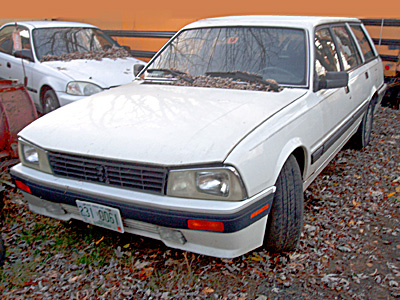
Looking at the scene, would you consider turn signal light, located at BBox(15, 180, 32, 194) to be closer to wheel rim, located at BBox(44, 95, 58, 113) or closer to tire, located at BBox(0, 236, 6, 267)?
tire, located at BBox(0, 236, 6, 267)

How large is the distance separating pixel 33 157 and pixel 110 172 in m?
0.72

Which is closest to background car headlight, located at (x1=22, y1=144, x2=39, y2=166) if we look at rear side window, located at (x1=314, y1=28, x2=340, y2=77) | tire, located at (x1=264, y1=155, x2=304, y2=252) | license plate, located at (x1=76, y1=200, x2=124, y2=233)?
license plate, located at (x1=76, y1=200, x2=124, y2=233)

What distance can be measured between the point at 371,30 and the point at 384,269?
17.9 ft

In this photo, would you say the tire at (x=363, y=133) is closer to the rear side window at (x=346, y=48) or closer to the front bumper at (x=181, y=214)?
the rear side window at (x=346, y=48)

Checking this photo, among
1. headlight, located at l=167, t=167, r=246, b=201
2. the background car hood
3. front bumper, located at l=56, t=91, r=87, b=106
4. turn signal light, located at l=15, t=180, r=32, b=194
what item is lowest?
turn signal light, located at l=15, t=180, r=32, b=194

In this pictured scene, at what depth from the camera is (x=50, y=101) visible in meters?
5.25

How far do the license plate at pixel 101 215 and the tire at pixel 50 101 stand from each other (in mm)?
3237

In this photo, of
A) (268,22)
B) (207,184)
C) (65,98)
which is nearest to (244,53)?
(268,22)

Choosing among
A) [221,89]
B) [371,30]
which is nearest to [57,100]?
[221,89]

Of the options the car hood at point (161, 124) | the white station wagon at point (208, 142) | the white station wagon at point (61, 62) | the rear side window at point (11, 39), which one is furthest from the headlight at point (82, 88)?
the car hood at point (161, 124)

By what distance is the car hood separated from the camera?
2.06 meters

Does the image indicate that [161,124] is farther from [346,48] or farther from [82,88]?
[82,88]

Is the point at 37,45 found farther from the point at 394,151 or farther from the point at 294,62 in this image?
the point at 394,151

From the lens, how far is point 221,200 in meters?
2.02
